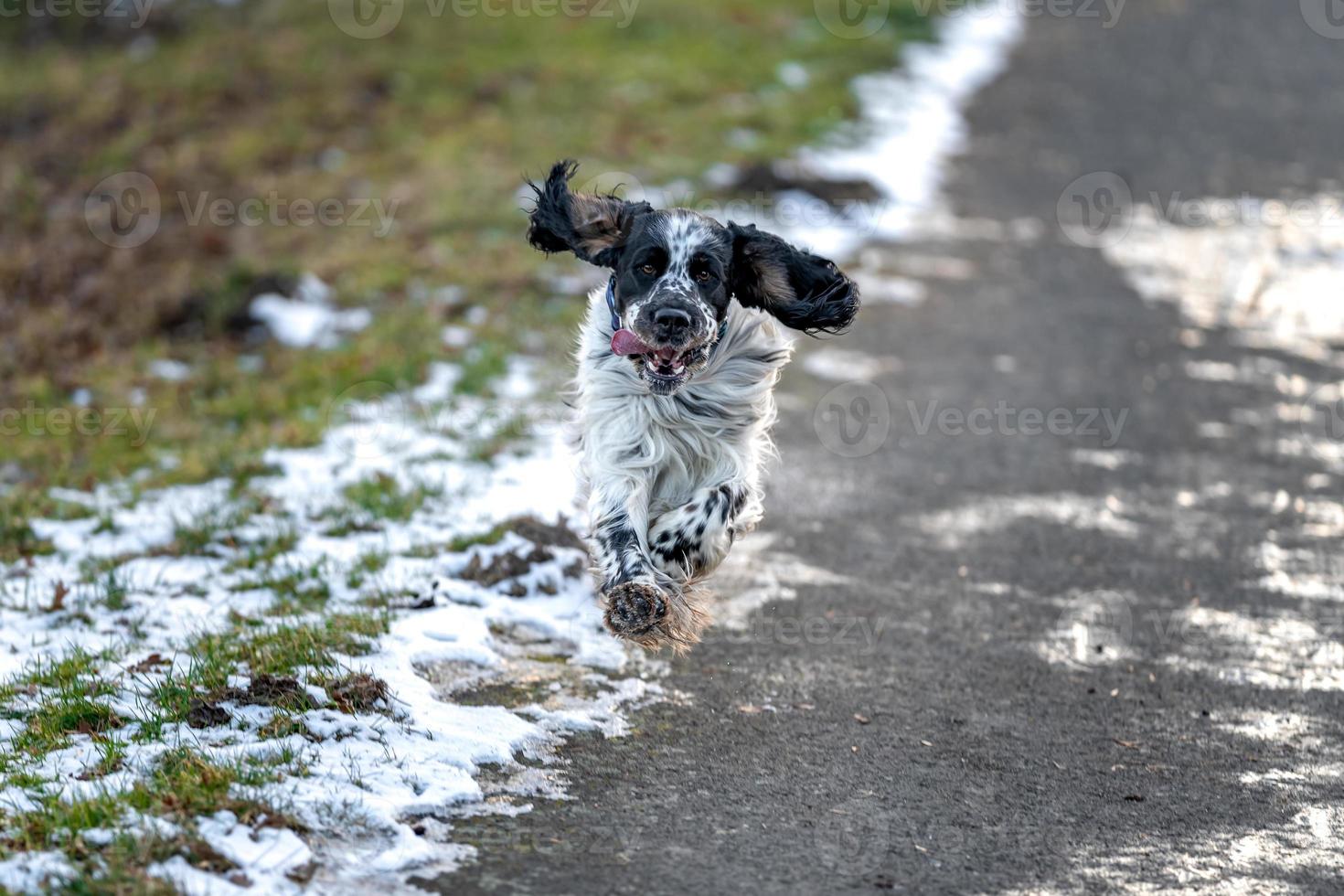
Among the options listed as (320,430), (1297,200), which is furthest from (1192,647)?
(1297,200)

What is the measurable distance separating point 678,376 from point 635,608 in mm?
830

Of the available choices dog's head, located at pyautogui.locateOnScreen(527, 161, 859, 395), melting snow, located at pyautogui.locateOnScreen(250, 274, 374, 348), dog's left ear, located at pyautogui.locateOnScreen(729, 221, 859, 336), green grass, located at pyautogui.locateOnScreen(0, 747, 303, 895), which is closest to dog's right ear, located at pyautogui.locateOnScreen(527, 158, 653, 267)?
dog's head, located at pyautogui.locateOnScreen(527, 161, 859, 395)

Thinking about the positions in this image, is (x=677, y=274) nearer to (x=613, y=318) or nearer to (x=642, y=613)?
(x=613, y=318)

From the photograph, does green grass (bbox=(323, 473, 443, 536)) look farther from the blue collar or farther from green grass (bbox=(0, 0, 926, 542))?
the blue collar

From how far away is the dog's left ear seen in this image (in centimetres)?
530

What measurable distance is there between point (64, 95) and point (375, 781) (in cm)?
1399

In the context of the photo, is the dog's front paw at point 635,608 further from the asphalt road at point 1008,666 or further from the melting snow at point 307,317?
the melting snow at point 307,317

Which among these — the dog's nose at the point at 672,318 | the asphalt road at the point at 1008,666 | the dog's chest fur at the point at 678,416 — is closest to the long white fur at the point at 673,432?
the dog's chest fur at the point at 678,416

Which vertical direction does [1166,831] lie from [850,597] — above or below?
below

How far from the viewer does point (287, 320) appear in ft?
33.1

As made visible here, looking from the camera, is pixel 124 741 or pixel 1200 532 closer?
pixel 124 741

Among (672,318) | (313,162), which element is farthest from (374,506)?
(313,162)

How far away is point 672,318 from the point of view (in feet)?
15.6

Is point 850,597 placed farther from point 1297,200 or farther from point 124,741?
point 1297,200
